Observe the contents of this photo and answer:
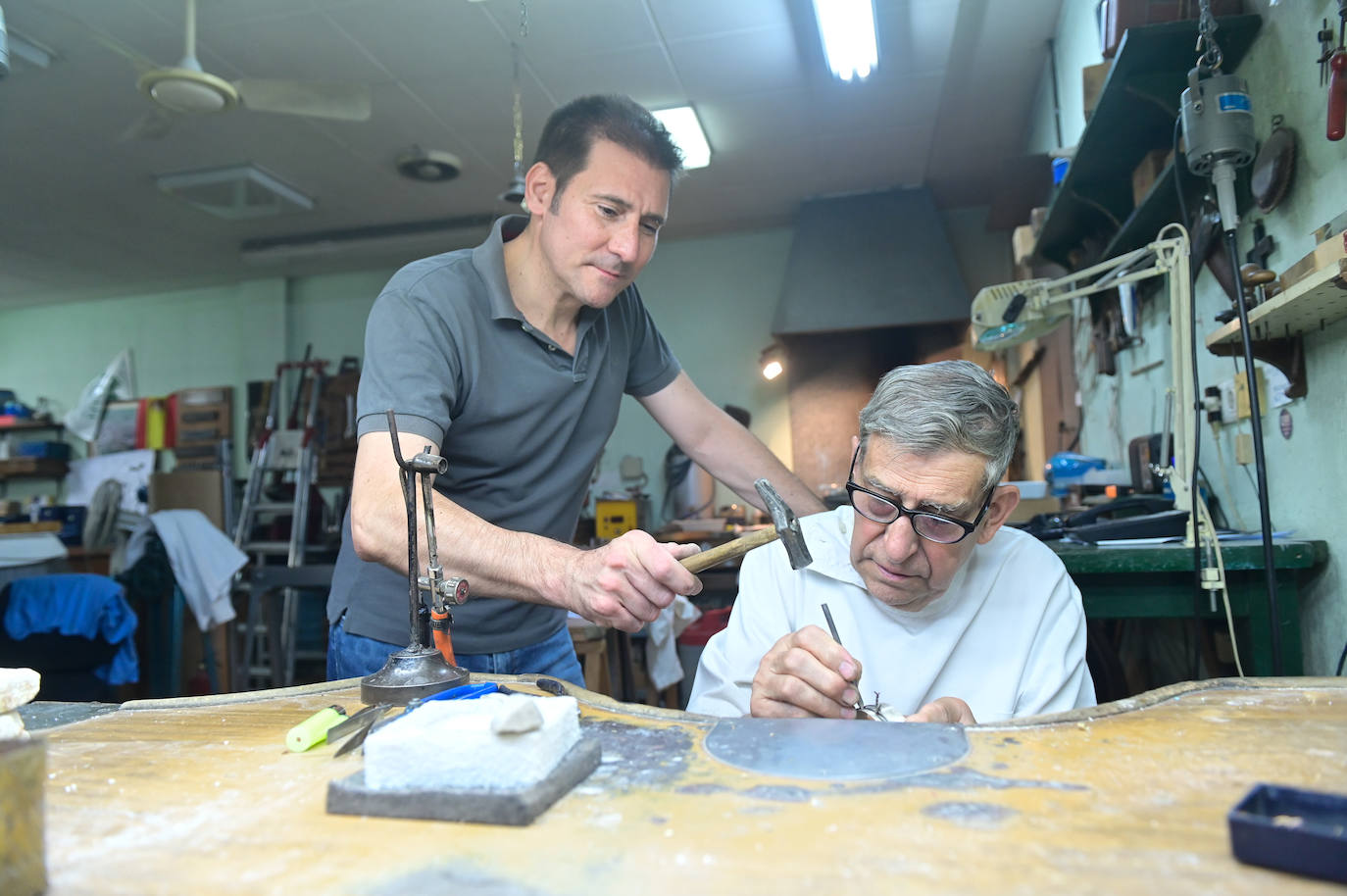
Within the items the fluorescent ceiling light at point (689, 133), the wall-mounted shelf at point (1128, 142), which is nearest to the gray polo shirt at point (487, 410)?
the wall-mounted shelf at point (1128, 142)

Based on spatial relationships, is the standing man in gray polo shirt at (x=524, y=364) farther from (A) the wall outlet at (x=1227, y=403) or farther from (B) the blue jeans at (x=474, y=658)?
(A) the wall outlet at (x=1227, y=403)

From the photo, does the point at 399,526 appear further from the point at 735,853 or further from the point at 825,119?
the point at 825,119

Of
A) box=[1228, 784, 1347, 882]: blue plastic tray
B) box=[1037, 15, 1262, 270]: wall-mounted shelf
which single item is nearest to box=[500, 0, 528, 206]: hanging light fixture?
box=[1037, 15, 1262, 270]: wall-mounted shelf

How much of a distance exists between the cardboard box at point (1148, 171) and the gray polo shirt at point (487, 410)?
173 centimetres

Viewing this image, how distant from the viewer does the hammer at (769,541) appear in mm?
1141

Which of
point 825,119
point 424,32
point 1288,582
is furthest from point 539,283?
point 825,119

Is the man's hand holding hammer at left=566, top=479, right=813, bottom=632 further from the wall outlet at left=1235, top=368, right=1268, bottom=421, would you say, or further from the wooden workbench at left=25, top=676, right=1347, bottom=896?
the wall outlet at left=1235, top=368, right=1268, bottom=421

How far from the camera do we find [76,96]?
14.5 feet

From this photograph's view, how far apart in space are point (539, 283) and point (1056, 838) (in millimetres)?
1463

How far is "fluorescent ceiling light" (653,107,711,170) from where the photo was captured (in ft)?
16.0

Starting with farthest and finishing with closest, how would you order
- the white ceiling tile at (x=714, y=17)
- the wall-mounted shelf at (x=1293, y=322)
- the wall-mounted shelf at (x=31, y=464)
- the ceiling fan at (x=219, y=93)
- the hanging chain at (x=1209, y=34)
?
the wall-mounted shelf at (x=31, y=464)
the white ceiling tile at (x=714, y=17)
the ceiling fan at (x=219, y=93)
the hanging chain at (x=1209, y=34)
the wall-mounted shelf at (x=1293, y=322)

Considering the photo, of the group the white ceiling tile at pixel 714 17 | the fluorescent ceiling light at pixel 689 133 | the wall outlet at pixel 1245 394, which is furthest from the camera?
the fluorescent ceiling light at pixel 689 133

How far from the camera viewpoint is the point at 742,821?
0.73m

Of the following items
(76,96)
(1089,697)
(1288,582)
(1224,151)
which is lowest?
(1089,697)
